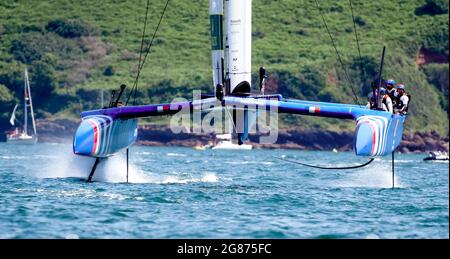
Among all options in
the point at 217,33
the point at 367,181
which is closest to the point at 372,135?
the point at 217,33

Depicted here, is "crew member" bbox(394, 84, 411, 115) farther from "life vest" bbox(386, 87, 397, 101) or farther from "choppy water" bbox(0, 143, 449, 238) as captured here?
"choppy water" bbox(0, 143, 449, 238)

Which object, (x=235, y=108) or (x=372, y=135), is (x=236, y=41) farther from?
(x=372, y=135)

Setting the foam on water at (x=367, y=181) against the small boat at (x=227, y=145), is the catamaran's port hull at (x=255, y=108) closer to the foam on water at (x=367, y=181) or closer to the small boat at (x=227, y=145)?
the foam on water at (x=367, y=181)

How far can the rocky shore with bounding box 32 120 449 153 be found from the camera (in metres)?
74.0

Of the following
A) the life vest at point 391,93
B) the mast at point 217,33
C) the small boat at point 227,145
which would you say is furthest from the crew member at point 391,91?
the small boat at point 227,145

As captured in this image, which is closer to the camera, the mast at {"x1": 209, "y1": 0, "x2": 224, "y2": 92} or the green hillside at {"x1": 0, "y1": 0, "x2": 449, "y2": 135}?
the mast at {"x1": 209, "y1": 0, "x2": 224, "y2": 92}

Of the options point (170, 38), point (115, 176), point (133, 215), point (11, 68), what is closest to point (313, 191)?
point (115, 176)

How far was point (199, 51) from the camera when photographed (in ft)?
281

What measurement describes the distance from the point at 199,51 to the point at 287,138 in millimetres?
13369

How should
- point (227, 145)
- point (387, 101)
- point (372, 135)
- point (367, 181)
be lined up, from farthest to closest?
point (227, 145)
point (367, 181)
point (387, 101)
point (372, 135)

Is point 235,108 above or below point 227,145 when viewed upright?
above

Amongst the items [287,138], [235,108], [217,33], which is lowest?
[287,138]

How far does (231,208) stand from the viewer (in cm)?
1638

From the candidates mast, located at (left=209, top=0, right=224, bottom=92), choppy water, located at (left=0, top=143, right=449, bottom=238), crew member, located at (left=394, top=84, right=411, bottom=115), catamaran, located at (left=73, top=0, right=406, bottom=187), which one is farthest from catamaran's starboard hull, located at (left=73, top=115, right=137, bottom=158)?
crew member, located at (left=394, top=84, right=411, bottom=115)
